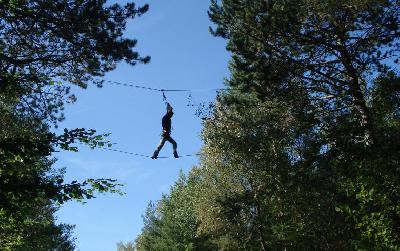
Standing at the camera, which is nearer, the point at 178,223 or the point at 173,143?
the point at 173,143

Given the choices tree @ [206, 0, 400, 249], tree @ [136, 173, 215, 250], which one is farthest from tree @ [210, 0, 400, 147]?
tree @ [136, 173, 215, 250]

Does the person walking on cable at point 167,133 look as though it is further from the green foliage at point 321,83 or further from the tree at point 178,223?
the tree at point 178,223

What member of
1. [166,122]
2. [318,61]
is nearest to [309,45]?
[318,61]

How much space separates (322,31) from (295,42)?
86 cm

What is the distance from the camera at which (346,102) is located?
14.0 m

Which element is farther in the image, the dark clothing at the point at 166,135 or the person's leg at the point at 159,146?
the person's leg at the point at 159,146

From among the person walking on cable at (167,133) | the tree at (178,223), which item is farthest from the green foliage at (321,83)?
the tree at (178,223)

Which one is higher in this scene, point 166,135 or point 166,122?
point 166,122

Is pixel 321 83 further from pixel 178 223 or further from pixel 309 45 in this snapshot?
pixel 178 223

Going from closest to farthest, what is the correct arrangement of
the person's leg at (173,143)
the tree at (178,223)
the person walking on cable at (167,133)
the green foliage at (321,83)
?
the green foliage at (321,83) < the person walking on cable at (167,133) < the person's leg at (173,143) < the tree at (178,223)

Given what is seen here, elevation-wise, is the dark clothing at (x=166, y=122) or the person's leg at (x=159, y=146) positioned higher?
the dark clothing at (x=166, y=122)

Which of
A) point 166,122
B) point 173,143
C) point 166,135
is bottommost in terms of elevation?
point 173,143

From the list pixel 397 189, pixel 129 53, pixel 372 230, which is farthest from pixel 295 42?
pixel 372 230

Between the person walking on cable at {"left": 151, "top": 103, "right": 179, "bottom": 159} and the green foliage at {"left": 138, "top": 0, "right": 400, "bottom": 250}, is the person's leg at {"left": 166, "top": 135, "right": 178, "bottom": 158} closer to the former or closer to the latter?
the person walking on cable at {"left": 151, "top": 103, "right": 179, "bottom": 159}
